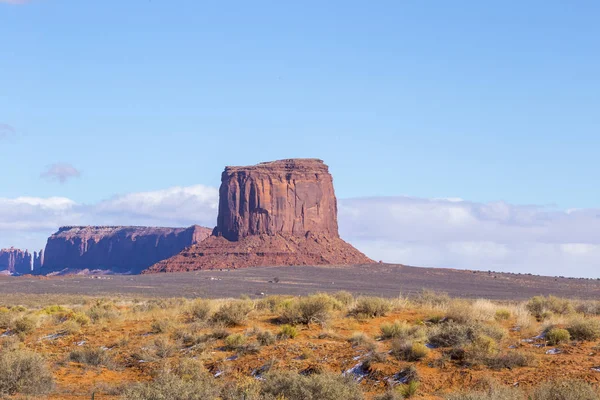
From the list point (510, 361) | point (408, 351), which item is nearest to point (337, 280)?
point (408, 351)

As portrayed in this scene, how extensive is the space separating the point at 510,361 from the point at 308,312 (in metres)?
6.85

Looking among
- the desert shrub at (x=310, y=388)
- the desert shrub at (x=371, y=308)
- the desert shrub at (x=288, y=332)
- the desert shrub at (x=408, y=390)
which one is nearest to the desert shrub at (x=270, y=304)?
the desert shrub at (x=371, y=308)

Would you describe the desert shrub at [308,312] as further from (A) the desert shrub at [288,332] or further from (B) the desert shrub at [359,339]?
(B) the desert shrub at [359,339]

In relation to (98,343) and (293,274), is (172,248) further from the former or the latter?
(98,343)

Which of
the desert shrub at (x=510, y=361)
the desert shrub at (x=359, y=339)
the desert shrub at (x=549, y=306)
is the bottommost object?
the desert shrub at (x=510, y=361)

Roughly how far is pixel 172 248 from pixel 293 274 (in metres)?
104

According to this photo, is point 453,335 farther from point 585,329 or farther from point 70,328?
point 70,328

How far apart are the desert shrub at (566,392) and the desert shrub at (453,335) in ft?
12.9

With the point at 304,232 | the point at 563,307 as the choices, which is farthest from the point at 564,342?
the point at 304,232

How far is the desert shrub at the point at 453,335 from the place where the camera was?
54.9 ft

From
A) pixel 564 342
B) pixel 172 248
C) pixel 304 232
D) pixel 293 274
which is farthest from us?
pixel 172 248

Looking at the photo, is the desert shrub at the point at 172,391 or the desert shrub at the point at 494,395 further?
the desert shrub at the point at 172,391

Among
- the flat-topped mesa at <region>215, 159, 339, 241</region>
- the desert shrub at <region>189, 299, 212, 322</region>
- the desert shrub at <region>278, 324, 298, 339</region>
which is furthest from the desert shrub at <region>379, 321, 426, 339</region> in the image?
the flat-topped mesa at <region>215, 159, 339, 241</region>

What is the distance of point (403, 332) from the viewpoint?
18.0 metres
